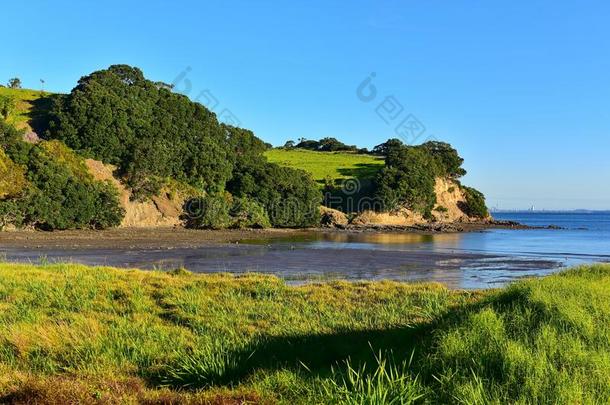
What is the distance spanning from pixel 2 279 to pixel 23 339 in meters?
8.01

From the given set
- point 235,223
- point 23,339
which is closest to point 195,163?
point 235,223

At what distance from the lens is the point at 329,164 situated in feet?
383

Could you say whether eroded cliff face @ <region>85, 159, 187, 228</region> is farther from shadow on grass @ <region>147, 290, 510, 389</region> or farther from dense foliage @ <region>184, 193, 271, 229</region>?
shadow on grass @ <region>147, 290, 510, 389</region>

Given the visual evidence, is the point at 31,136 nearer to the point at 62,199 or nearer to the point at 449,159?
the point at 62,199

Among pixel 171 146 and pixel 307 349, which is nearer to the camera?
pixel 307 349

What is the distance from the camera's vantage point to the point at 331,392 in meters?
5.39

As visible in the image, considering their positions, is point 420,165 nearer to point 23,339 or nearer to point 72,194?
point 72,194

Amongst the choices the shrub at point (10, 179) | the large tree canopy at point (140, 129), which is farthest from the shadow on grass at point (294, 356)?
the large tree canopy at point (140, 129)

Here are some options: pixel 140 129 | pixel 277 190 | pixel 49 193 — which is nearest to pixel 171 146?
pixel 140 129

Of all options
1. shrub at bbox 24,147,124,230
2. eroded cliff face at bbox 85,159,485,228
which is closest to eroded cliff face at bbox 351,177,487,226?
eroded cliff face at bbox 85,159,485,228

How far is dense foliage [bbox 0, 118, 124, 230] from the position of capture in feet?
161

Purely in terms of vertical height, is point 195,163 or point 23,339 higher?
point 195,163

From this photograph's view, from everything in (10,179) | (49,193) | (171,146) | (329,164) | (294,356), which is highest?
(329,164)

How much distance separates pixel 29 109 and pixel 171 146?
835 inches
